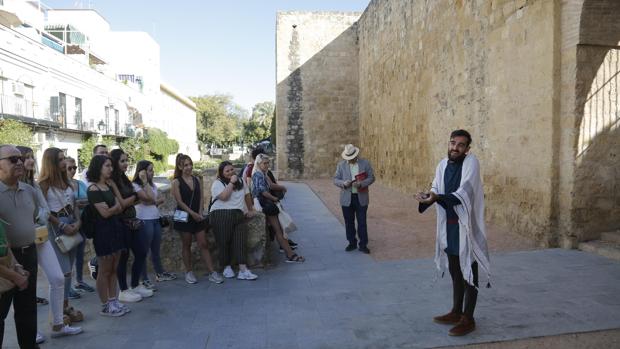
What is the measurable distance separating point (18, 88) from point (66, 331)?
21.9 m

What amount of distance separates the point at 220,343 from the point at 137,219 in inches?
68.4

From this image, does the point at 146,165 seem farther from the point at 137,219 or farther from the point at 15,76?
the point at 15,76

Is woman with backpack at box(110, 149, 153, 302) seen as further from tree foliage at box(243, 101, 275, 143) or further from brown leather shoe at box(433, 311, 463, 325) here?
tree foliage at box(243, 101, 275, 143)

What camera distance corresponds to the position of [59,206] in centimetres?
435

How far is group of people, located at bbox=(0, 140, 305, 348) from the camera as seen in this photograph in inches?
129

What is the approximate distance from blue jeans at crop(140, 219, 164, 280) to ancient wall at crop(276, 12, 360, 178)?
16.3 m

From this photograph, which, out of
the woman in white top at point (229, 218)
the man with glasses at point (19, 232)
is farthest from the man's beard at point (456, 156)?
the man with glasses at point (19, 232)

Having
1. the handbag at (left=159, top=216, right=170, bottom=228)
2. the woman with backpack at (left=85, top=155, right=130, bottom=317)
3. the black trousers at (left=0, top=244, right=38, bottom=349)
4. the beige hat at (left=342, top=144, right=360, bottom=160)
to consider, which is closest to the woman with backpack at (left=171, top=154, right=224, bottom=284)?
the handbag at (left=159, top=216, right=170, bottom=228)

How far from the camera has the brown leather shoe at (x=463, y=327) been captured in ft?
12.0

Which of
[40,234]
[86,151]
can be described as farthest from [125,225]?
[86,151]

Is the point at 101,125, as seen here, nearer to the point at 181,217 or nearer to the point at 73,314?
the point at 181,217

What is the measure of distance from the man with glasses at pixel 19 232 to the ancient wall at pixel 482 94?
616 centimetres

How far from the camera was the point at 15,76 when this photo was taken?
21.5m

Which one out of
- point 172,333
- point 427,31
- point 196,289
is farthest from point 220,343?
point 427,31
